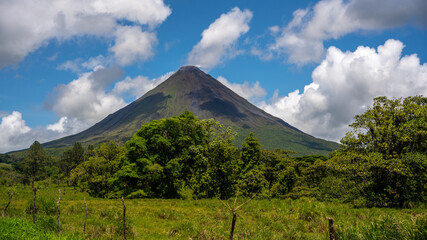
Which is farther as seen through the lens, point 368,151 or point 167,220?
point 368,151

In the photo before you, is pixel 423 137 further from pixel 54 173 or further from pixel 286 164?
pixel 54 173

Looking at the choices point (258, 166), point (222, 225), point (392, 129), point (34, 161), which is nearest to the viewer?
point (222, 225)

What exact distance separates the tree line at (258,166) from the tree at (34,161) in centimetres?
5538

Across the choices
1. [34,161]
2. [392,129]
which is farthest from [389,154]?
[34,161]

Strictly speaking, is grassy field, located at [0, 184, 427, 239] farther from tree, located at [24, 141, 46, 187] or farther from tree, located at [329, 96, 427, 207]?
tree, located at [24, 141, 46, 187]

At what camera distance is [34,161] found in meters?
83.7

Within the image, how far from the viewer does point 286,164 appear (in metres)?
38.5

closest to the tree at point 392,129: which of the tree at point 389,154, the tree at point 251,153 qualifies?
the tree at point 389,154

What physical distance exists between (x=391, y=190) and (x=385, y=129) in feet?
17.3

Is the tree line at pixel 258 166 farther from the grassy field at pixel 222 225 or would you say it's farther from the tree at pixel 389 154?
the grassy field at pixel 222 225

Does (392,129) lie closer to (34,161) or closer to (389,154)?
(389,154)

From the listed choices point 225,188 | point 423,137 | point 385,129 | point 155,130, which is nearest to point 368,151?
point 385,129

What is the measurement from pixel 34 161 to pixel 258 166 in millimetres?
82993

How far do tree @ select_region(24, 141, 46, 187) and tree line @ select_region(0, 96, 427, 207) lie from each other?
5538 centimetres
